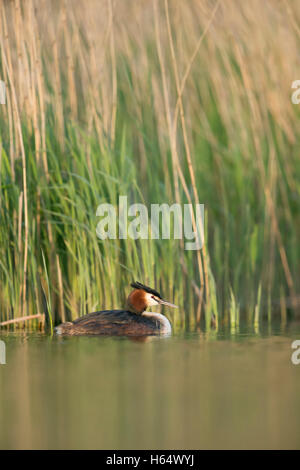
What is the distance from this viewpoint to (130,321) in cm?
641

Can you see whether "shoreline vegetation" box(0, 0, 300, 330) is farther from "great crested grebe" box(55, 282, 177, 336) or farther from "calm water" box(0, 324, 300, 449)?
"calm water" box(0, 324, 300, 449)

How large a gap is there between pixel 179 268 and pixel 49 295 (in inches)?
44.2

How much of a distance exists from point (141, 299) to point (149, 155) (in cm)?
151

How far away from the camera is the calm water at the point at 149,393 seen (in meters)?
3.88

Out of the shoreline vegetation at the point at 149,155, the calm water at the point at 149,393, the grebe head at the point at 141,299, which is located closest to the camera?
the calm water at the point at 149,393

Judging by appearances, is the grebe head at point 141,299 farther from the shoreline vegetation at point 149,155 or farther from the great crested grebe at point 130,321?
the shoreline vegetation at point 149,155

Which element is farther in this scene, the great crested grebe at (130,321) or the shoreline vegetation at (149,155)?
the shoreline vegetation at (149,155)

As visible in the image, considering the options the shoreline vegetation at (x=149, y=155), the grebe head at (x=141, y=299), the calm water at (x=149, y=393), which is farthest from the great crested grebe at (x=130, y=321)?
the shoreline vegetation at (x=149, y=155)

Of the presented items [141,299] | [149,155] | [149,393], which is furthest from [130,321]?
[149,393]

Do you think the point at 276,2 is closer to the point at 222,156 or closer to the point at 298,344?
the point at 222,156

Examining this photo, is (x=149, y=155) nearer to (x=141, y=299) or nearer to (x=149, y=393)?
(x=141, y=299)

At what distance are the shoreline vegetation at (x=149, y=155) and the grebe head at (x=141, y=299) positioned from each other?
0.21m

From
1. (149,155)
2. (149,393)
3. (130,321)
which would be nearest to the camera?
(149,393)

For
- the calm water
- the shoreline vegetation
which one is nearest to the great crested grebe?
the calm water
